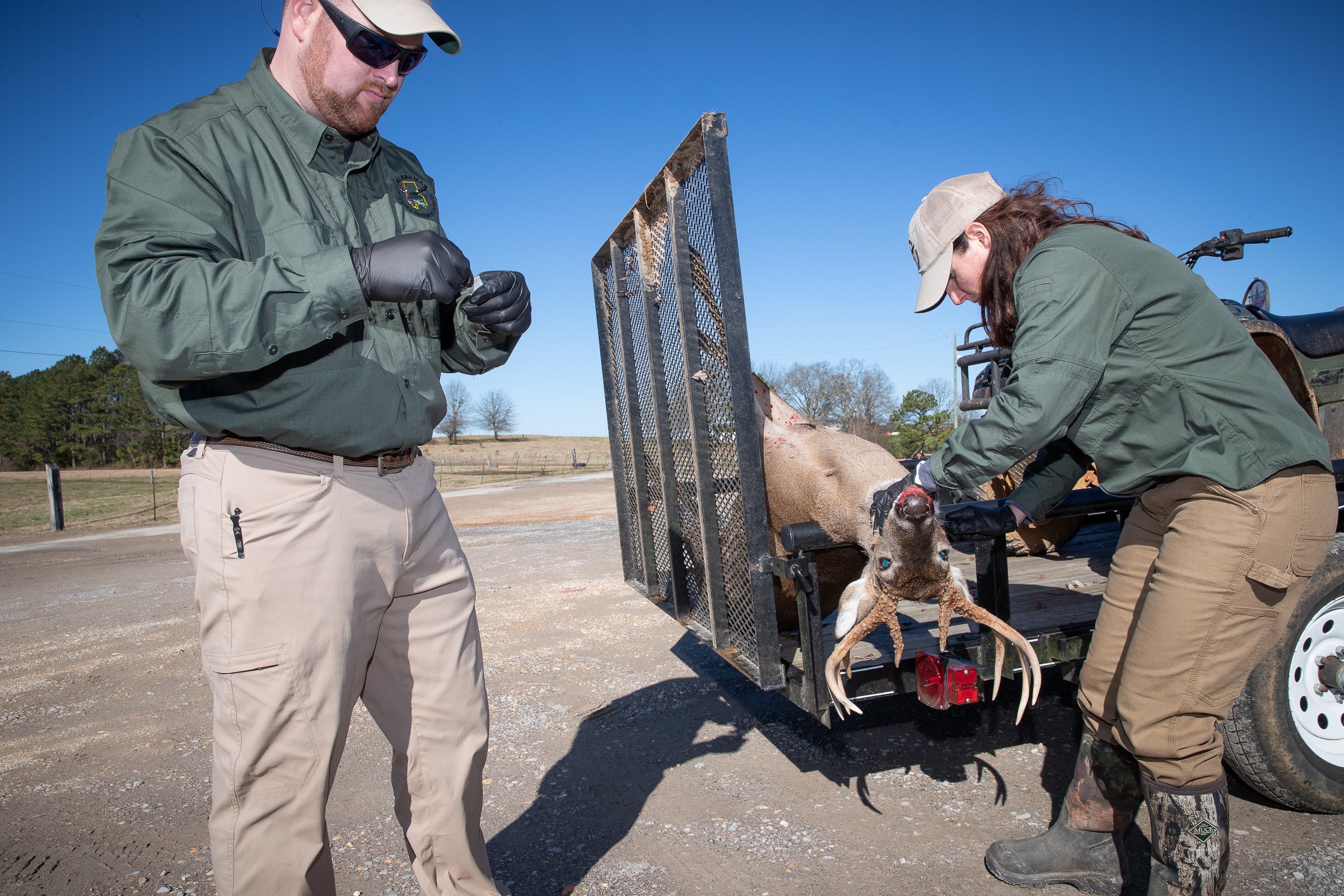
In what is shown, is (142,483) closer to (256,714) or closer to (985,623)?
(256,714)

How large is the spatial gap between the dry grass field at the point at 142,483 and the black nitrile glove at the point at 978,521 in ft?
16.8

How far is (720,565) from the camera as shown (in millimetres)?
3268

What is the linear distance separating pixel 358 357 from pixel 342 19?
0.86m

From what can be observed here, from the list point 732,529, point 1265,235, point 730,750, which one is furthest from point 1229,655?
point 1265,235

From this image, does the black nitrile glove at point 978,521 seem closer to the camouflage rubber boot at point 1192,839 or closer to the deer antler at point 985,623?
the deer antler at point 985,623

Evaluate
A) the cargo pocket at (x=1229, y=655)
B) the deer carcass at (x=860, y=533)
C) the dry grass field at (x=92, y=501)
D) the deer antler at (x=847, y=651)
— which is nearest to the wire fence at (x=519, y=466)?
the dry grass field at (x=92, y=501)

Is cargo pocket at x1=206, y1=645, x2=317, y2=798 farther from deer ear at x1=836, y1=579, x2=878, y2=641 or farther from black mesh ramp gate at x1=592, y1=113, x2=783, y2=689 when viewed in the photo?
deer ear at x1=836, y1=579, x2=878, y2=641

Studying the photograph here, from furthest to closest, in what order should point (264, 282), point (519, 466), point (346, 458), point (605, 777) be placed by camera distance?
1. point (519, 466)
2. point (605, 777)
3. point (346, 458)
4. point (264, 282)

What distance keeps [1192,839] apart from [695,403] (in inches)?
84.4

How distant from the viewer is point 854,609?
110 inches

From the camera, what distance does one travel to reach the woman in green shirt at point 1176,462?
2172 millimetres

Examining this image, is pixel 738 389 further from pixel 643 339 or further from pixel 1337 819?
pixel 1337 819

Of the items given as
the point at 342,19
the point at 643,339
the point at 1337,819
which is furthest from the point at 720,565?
the point at 1337,819

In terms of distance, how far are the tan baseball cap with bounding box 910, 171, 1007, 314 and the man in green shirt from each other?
4.62 ft
